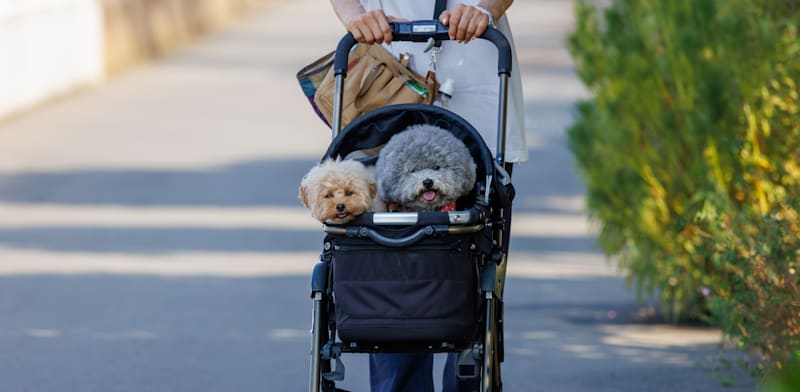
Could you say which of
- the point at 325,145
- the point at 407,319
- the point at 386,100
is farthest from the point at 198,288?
the point at 325,145

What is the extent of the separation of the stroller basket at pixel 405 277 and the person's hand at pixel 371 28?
65 centimetres

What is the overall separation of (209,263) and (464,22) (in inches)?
185

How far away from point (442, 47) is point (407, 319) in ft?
3.55

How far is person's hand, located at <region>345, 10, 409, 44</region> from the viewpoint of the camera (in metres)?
4.43

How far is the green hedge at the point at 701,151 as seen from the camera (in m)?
5.47

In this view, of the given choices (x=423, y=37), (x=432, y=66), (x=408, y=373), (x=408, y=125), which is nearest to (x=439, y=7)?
(x=432, y=66)

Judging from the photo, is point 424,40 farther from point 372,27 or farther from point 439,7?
point 439,7

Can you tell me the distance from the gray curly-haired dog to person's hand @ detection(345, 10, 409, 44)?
15.6 inches

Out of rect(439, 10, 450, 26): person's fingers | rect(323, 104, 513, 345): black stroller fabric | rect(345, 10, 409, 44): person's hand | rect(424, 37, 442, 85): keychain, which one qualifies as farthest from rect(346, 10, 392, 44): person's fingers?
rect(323, 104, 513, 345): black stroller fabric

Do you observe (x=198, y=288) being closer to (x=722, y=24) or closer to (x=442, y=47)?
(x=722, y=24)

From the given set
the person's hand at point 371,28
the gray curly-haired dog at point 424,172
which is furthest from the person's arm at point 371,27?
the gray curly-haired dog at point 424,172

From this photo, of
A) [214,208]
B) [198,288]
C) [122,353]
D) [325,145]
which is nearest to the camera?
[122,353]

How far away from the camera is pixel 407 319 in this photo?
4094 mm

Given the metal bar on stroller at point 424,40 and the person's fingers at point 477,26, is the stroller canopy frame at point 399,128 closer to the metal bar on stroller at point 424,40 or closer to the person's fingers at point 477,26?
the metal bar on stroller at point 424,40
